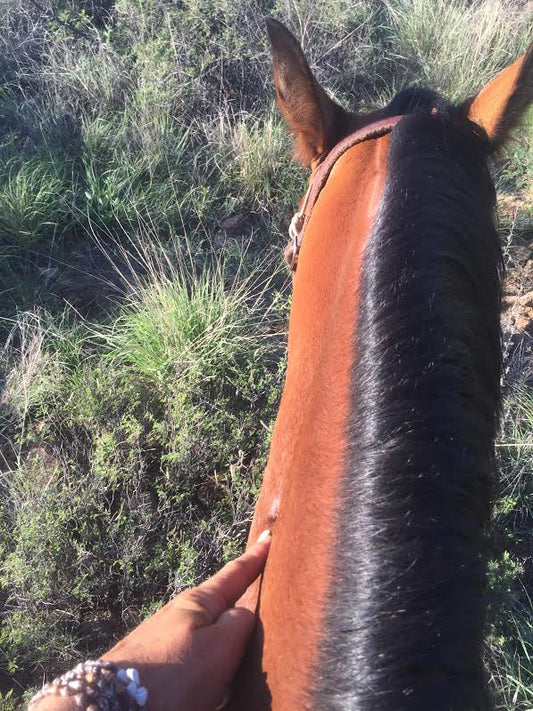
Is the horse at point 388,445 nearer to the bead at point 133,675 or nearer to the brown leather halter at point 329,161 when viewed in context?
the brown leather halter at point 329,161

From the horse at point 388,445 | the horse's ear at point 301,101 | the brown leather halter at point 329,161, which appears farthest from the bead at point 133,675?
the horse's ear at point 301,101

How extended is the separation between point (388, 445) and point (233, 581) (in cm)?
46

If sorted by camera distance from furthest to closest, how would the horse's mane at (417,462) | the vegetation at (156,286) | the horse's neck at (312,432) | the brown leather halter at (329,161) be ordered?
the vegetation at (156,286), the brown leather halter at (329,161), the horse's neck at (312,432), the horse's mane at (417,462)

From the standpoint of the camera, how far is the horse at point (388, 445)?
84 centimetres

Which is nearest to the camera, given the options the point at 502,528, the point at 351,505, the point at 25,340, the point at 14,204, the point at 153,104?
the point at 351,505

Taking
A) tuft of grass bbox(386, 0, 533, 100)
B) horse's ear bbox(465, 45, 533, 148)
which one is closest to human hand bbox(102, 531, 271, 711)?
horse's ear bbox(465, 45, 533, 148)

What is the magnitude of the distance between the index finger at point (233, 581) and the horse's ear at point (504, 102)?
1209 millimetres

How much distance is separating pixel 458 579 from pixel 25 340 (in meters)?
2.75

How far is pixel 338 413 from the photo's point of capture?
3.40 ft

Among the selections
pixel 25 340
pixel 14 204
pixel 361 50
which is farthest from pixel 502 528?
pixel 361 50

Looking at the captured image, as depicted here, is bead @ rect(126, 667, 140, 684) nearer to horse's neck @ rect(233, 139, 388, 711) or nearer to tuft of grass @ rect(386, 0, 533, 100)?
horse's neck @ rect(233, 139, 388, 711)

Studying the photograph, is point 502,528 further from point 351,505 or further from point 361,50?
point 361,50

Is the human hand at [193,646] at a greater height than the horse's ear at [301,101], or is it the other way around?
the horse's ear at [301,101]

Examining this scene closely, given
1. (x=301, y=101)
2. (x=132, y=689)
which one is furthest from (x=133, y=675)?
(x=301, y=101)
